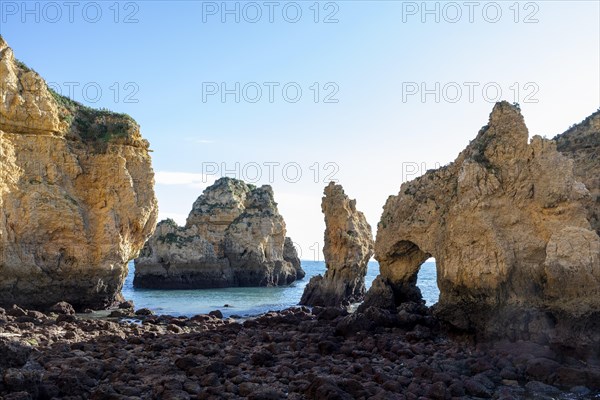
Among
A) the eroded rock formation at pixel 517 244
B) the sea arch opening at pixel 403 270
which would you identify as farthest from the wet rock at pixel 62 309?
the eroded rock formation at pixel 517 244

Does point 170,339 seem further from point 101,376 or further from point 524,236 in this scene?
point 524,236

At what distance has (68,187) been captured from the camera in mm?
31234

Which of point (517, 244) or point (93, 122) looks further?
point (93, 122)

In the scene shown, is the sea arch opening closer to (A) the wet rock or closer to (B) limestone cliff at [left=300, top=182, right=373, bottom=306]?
(B) limestone cliff at [left=300, top=182, right=373, bottom=306]

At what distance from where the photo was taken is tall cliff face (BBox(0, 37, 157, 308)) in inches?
1104

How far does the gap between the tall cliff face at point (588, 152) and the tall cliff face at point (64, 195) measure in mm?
24851

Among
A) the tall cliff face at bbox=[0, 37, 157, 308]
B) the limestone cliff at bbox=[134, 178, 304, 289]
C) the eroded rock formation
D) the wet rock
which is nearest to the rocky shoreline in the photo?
the eroded rock formation

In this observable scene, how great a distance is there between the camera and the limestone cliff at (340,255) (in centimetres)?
4250

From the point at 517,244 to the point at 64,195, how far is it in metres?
23.6

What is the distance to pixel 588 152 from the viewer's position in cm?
2691

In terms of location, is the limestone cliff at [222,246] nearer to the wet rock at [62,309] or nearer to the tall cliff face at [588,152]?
the wet rock at [62,309]

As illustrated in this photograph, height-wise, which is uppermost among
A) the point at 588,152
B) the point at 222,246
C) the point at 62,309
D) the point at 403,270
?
the point at 588,152

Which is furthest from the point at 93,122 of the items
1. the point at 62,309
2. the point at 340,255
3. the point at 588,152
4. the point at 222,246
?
the point at 222,246

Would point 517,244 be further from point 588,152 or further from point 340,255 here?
point 340,255
